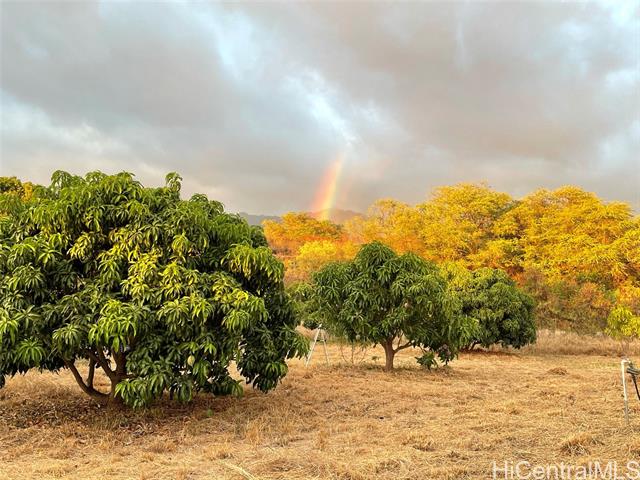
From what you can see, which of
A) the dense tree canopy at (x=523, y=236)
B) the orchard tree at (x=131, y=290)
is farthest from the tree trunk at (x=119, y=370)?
the dense tree canopy at (x=523, y=236)

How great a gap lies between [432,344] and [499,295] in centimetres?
899

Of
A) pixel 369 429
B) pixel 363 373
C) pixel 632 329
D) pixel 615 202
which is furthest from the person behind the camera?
pixel 615 202

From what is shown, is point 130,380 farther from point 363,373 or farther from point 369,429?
point 363,373

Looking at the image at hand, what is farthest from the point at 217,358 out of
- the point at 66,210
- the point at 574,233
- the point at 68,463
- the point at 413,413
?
the point at 574,233

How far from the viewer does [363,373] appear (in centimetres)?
1268

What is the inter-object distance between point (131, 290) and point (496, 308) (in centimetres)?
1683

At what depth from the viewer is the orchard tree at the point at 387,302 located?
12016 mm

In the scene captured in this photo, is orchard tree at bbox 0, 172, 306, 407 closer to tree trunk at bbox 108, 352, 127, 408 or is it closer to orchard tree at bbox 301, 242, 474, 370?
tree trunk at bbox 108, 352, 127, 408

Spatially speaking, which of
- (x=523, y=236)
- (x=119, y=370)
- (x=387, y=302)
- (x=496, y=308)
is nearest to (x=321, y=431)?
(x=119, y=370)

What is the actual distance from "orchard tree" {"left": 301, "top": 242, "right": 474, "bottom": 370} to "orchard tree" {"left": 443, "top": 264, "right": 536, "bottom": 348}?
775 centimetres

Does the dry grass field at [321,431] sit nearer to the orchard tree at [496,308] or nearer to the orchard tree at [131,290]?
the orchard tree at [131,290]

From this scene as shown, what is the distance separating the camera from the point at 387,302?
1245 centimetres

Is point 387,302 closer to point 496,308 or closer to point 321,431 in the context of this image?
point 321,431

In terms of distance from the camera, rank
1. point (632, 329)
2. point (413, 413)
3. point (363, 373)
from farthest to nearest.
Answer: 1. point (632, 329)
2. point (363, 373)
3. point (413, 413)
